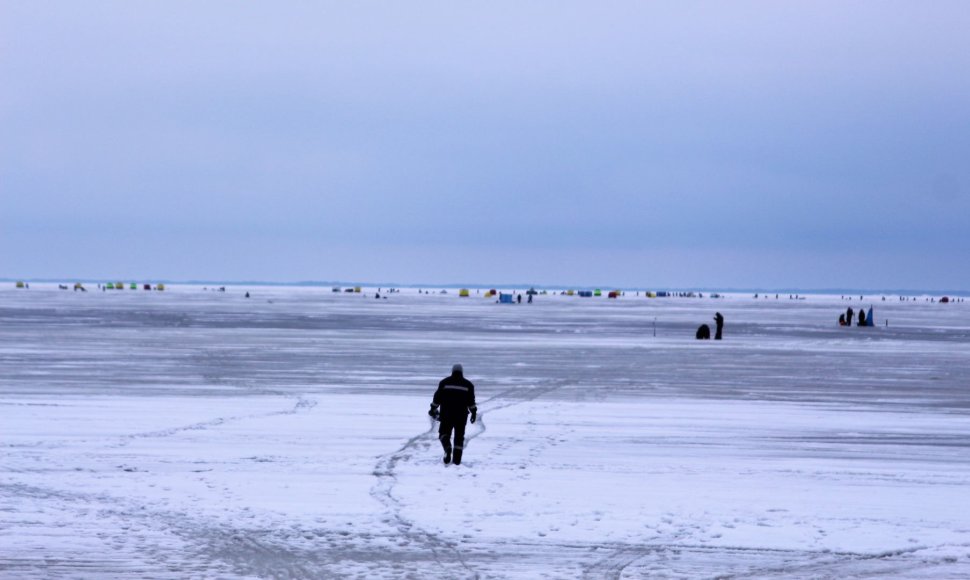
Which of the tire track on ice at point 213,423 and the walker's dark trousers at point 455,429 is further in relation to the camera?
the tire track on ice at point 213,423

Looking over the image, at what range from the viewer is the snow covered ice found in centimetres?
952

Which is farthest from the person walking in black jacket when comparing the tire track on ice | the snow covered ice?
the tire track on ice

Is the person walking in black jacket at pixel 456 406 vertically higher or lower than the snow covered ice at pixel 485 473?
higher

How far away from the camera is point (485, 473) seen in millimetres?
13648

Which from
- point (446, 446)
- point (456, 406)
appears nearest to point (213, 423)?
point (446, 446)

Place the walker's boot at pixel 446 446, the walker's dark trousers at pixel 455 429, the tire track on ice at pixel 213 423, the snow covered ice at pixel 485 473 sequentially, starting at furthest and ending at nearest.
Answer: the tire track on ice at pixel 213 423 < the walker's boot at pixel 446 446 < the walker's dark trousers at pixel 455 429 < the snow covered ice at pixel 485 473

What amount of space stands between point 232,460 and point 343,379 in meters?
11.9

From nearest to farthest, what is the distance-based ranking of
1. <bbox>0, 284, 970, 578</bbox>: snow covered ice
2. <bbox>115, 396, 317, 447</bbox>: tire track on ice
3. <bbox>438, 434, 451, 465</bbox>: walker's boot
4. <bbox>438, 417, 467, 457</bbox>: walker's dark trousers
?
1. <bbox>0, 284, 970, 578</bbox>: snow covered ice
2. <bbox>438, 417, 467, 457</bbox>: walker's dark trousers
3. <bbox>438, 434, 451, 465</bbox>: walker's boot
4. <bbox>115, 396, 317, 447</bbox>: tire track on ice

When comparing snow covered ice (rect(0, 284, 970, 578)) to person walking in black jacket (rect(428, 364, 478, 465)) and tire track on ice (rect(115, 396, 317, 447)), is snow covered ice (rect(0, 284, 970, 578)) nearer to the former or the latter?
tire track on ice (rect(115, 396, 317, 447))

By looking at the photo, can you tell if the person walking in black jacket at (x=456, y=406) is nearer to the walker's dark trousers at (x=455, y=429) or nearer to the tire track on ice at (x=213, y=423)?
the walker's dark trousers at (x=455, y=429)

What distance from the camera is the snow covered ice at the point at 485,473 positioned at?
31.2ft

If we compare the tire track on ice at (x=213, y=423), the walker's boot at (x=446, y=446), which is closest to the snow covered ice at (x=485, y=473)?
the tire track on ice at (x=213, y=423)

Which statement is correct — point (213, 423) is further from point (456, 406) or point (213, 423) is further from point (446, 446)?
point (456, 406)

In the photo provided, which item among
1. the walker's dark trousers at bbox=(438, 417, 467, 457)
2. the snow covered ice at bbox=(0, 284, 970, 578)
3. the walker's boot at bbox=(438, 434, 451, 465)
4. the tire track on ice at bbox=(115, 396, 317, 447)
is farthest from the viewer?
the tire track on ice at bbox=(115, 396, 317, 447)
